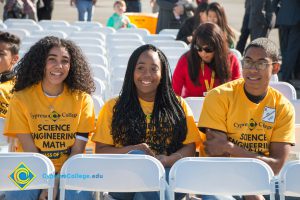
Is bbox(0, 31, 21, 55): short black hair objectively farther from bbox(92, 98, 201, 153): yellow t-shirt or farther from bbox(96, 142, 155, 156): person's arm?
bbox(96, 142, 155, 156): person's arm

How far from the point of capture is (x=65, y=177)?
179 inches

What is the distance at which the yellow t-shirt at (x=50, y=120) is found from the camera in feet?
16.8

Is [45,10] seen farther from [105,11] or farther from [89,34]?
[105,11]

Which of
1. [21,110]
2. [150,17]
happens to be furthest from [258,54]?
[150,17]

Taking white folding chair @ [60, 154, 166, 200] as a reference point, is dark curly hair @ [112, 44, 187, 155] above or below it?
above

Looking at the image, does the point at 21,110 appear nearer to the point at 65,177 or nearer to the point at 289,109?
the point at 65,177

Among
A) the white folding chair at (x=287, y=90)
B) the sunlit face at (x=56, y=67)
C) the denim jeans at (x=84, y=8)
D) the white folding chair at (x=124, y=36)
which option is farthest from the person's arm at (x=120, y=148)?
the denim jeans at (x=84, y=8)

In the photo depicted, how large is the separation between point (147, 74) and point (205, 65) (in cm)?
143

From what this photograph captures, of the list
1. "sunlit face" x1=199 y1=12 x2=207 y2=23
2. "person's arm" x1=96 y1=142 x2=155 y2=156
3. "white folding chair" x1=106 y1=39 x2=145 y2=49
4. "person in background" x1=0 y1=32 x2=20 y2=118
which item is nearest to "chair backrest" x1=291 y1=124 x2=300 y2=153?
"person's arm" x1=96 y1=142 x2=155 y2=156

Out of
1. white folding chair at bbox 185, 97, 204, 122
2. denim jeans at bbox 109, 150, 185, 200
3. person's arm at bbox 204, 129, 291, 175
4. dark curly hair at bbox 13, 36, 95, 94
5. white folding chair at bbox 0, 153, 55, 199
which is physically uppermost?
dark curly hair at bbox 13, 36, 95, 94

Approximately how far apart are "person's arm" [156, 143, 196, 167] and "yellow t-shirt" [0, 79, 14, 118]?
139 centimetres

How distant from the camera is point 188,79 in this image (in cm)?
660

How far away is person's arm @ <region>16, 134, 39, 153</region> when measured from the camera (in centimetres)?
508

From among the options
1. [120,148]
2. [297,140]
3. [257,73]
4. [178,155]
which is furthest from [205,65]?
[120,148]
